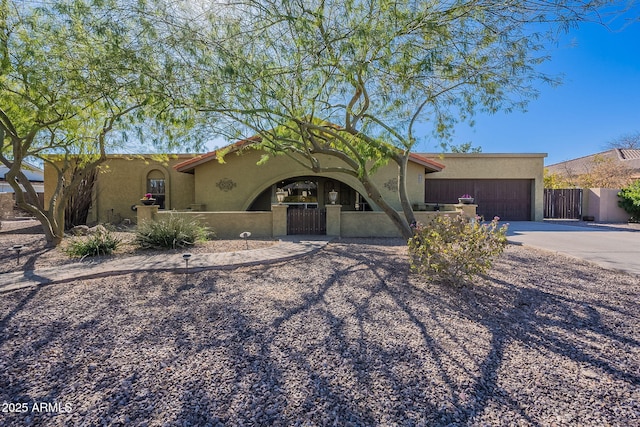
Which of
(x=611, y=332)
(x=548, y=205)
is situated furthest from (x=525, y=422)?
(x=548, y=205)

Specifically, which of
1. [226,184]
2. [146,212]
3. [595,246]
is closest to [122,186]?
[226,184]

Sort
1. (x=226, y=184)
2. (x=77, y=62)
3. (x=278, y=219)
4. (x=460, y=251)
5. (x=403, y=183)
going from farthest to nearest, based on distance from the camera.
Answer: (x=226, y=184)
(x=278, y=219)
(x=403, y=183)
(x=77, y=62)
(x=460, y=251)

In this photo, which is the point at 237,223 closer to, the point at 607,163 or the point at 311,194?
the point at 311,194

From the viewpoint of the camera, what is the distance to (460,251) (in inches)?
210

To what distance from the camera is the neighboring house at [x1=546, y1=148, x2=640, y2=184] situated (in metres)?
25.8

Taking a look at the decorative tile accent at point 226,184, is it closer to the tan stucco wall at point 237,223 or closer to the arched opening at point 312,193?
the arched opening at point 312,193

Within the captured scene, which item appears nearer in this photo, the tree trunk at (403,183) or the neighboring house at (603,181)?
the tree trunk at (403,183)

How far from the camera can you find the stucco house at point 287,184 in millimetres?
15336

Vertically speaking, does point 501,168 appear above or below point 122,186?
above

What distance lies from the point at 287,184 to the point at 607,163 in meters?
26.3

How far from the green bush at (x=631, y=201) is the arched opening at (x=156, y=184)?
1001 inches

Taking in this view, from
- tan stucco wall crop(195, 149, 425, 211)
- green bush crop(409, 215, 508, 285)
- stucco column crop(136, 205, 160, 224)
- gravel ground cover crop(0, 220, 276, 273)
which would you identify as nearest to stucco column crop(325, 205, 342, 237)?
gravel ground cover crop(0, 220, 276, 273)

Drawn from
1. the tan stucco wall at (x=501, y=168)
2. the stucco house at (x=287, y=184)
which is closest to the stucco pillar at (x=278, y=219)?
the stucco house at (x=287, y=184)

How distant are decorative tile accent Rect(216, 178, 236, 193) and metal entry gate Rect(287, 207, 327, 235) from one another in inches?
193
